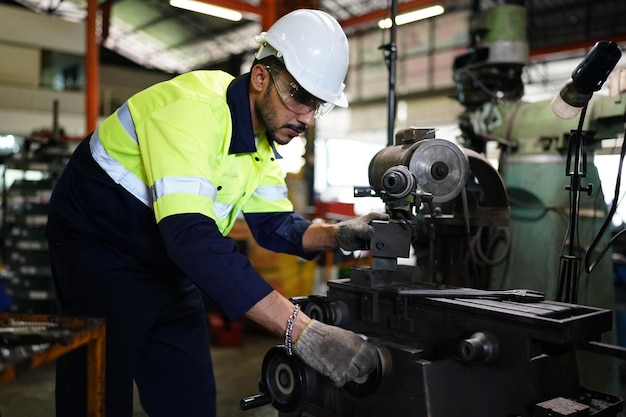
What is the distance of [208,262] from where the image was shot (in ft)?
3.71

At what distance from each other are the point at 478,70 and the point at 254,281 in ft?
6.24

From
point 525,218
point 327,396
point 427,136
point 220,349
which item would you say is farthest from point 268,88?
point 220,349

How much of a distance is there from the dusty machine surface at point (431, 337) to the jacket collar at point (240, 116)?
0.37m

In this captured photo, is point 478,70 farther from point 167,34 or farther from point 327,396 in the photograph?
point 167,34

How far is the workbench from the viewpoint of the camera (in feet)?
2.71

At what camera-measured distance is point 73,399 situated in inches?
54.4

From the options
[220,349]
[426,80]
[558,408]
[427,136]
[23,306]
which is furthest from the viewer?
[426,80]

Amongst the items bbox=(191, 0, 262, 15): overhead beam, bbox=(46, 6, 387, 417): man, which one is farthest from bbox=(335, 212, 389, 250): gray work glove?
bbox=(191, 0, 262, 15): overhead beam

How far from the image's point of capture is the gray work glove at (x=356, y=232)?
5.13 ft

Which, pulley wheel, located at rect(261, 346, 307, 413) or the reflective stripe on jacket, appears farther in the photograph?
pulley wheel, located at rect(261, 346, 307, 413)

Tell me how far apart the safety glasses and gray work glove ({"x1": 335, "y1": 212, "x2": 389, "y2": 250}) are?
37 centimetres

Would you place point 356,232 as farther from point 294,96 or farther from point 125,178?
point 125,178

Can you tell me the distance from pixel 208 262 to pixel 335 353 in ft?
1.05

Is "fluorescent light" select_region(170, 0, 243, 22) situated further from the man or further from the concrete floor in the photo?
the man
